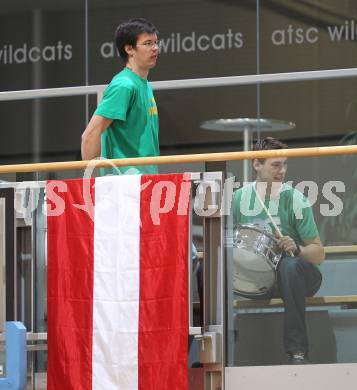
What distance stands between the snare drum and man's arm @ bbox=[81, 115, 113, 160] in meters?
0.90

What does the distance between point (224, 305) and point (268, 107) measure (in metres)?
4.41

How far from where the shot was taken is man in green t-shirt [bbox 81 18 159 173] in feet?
26.4

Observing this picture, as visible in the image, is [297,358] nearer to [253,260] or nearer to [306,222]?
[253,260]

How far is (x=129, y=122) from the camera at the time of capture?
810cm

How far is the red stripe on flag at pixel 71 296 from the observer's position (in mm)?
7965

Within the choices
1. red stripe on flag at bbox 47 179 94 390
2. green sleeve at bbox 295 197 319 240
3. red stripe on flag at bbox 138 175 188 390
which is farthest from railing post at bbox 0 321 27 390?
green sleeve at bbox 295 197 319 240

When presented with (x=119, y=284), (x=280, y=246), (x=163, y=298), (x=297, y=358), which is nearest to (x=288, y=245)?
(x=280, y=246)

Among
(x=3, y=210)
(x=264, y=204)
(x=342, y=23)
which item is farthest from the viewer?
(x=342, y=23)

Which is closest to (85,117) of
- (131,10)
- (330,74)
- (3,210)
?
(131,10)

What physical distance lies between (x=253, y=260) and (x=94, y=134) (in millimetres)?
1098

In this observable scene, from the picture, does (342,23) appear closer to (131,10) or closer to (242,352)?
(131,10)

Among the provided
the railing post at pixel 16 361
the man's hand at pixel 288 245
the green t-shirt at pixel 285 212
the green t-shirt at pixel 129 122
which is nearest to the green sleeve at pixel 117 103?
the green t-shirt at pixel 129 122

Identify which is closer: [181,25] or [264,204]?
[264,204]

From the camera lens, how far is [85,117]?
12.6m
